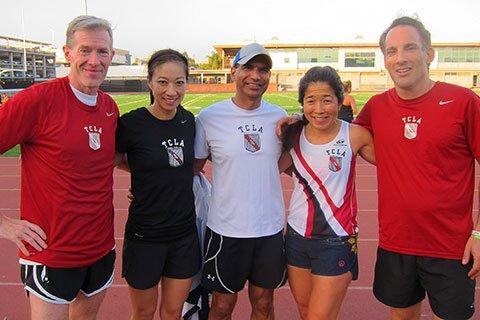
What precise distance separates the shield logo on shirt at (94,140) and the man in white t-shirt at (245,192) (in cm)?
70

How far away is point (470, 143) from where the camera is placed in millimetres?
2539

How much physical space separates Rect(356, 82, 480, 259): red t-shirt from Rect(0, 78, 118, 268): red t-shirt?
5.37 ft

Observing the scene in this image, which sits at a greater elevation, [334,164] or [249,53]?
[249,53]

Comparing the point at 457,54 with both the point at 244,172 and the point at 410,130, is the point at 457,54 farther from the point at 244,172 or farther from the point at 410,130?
the point at 244,172

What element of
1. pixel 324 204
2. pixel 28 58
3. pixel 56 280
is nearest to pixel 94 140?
pixel 56 280

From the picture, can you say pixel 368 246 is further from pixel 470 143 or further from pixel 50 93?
pixel 50 93

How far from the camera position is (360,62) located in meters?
61.3

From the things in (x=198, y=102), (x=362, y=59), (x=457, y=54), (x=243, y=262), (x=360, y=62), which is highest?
(x=457, y=54)

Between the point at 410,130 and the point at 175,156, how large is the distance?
1.35 metres

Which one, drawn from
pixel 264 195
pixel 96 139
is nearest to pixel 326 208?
pixel 264 195

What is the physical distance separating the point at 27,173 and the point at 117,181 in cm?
624

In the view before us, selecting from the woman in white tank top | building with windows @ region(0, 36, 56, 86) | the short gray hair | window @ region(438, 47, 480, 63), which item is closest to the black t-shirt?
the short gray hair

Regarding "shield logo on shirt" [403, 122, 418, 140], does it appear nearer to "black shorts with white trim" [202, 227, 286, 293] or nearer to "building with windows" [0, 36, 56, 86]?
"black shorts with white trim" [202, 227, 286, 293]

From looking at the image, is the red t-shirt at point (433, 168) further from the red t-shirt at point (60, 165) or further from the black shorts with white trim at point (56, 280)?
the black shorts with white trim at point (56, 280)
